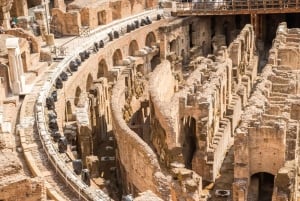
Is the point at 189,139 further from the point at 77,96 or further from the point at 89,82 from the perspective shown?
the point at 89,82

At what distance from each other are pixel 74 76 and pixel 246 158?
12020mm

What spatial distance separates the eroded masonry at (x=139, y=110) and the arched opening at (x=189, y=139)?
67 mm

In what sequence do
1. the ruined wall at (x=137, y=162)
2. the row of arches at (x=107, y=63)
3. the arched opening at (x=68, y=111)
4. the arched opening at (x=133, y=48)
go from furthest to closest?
the arched opening at (x=133, y=48), the row of arches at (x=107, y=63), the arched opening at (x=68, y=111), the ruined wall at (x=137, y=162)

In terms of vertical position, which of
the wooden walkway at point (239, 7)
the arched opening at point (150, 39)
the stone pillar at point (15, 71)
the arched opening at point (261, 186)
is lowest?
the arched opening at point (261, 186)

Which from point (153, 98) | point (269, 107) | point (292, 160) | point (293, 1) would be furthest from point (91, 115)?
point (293, 1)

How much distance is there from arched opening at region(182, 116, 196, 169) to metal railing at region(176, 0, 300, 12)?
1945cm

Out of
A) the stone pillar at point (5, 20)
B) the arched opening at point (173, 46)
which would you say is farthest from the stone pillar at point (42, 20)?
the arched opening at point (173, 46)

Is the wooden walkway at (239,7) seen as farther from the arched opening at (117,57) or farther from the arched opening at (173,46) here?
the arched opening at (117,57)

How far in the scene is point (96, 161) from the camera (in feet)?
76.9

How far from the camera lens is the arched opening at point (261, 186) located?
22.5 metres

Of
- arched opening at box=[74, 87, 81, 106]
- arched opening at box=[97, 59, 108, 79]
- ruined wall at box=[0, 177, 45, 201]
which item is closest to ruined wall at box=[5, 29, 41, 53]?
arched opening at box=[74, 87, 81, 106]

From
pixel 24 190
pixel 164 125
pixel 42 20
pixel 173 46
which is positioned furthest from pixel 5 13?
pixel 24 190

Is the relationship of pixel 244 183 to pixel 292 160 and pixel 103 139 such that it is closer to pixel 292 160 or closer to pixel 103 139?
pixel 292 160

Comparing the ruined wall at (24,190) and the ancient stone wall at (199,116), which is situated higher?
the ruined wall at (24,190)
